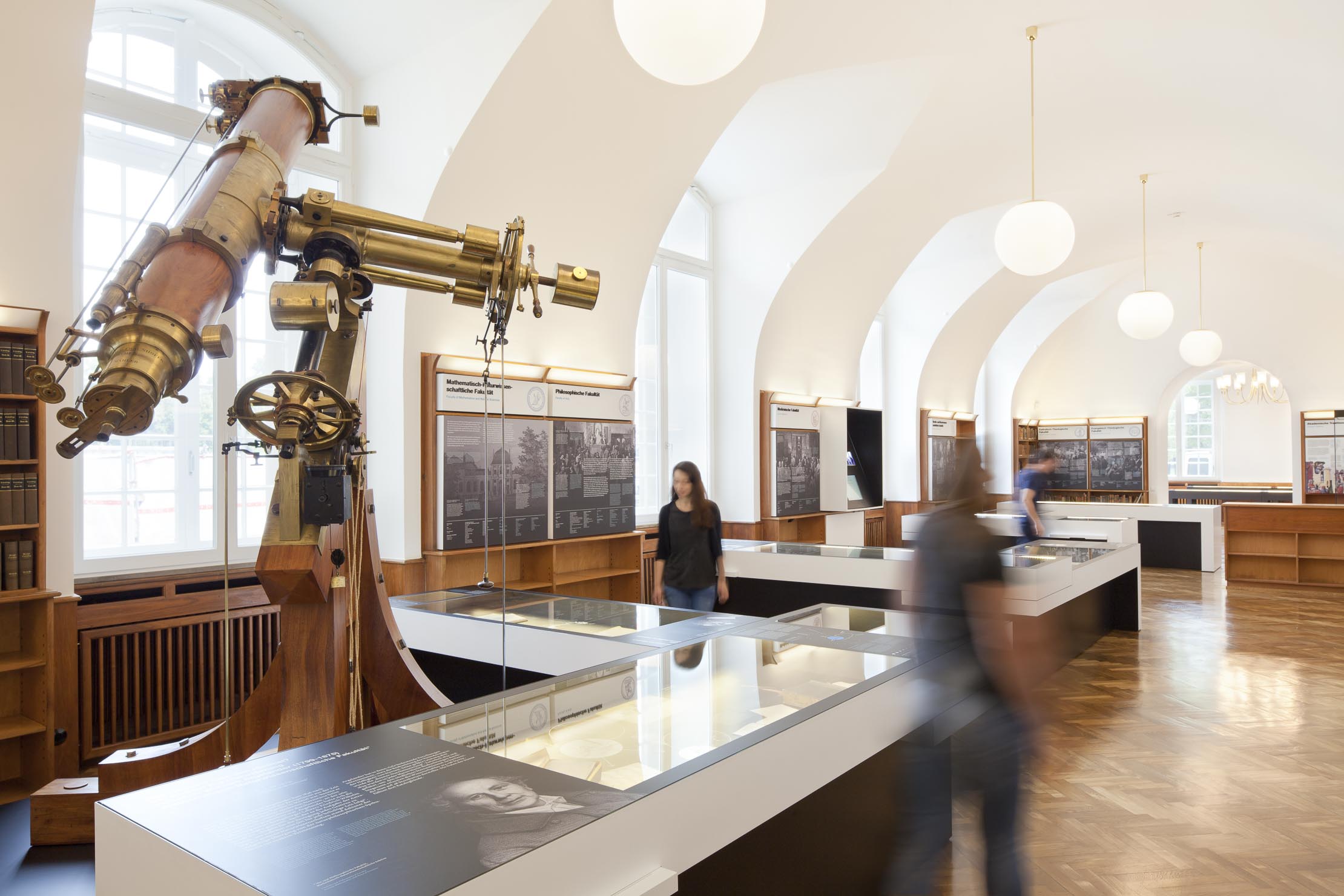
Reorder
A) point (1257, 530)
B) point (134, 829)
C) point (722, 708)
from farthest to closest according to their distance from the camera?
point (1257, 530) < point (722, 708) < point (134, 829)

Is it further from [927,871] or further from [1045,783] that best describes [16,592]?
[1045,783]

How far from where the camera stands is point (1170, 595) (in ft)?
31.4

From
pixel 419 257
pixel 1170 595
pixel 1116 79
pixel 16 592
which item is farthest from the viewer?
pixel 1170 595

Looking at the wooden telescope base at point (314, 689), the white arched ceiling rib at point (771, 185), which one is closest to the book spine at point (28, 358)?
the wooden telescope base at point (314, 689)

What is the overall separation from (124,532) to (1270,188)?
11025 mm

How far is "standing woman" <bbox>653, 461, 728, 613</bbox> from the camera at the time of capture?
4.99 m

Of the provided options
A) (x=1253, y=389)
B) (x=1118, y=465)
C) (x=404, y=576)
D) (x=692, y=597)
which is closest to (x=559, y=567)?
(x=404, y=576)

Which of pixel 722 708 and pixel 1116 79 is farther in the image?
pixel 1116 79

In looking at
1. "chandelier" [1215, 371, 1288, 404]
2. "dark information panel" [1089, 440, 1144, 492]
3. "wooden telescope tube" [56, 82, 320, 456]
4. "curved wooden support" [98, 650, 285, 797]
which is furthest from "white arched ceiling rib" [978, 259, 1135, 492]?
"wooden telescope tube" [56, 82, 320, 456]

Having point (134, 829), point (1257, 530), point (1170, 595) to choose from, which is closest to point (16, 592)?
point (134, 829)

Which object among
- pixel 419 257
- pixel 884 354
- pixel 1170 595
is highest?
pixel 884 354

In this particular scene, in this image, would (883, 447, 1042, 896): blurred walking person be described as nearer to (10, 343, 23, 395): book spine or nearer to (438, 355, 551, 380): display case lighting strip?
(438, 355, 551, 380): display case lighting strip

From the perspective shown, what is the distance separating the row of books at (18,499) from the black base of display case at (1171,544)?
12.7 m

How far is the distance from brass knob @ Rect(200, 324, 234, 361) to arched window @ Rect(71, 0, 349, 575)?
3.89m
